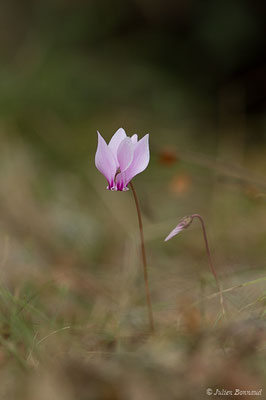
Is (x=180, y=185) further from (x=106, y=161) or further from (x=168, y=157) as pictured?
(x=106, y=161)

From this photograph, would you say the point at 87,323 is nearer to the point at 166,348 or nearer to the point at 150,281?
the point at 166,348

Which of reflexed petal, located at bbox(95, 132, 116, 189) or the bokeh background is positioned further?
reflexed petal, located at bbox(95, 132, 116, 189)

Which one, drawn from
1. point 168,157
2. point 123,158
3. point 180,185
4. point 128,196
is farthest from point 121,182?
point 128,196

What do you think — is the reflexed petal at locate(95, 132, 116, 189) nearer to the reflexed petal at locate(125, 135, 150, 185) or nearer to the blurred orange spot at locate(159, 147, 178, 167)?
the reflexed petal at locate(125, 135, 150, 185)

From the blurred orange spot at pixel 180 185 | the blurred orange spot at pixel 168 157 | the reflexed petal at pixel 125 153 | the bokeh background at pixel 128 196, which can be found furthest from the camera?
the blurred orange spot at pixel 180 185

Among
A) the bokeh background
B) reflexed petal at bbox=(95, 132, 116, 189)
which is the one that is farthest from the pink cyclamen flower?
the bokeh background

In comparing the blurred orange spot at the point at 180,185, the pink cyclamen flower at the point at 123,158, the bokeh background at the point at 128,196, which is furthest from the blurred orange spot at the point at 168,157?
the pink cyclamen flower at the point at 123,158

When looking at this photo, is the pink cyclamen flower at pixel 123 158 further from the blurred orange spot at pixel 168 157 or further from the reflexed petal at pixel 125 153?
the blurred orange spot at pixel 168 157
